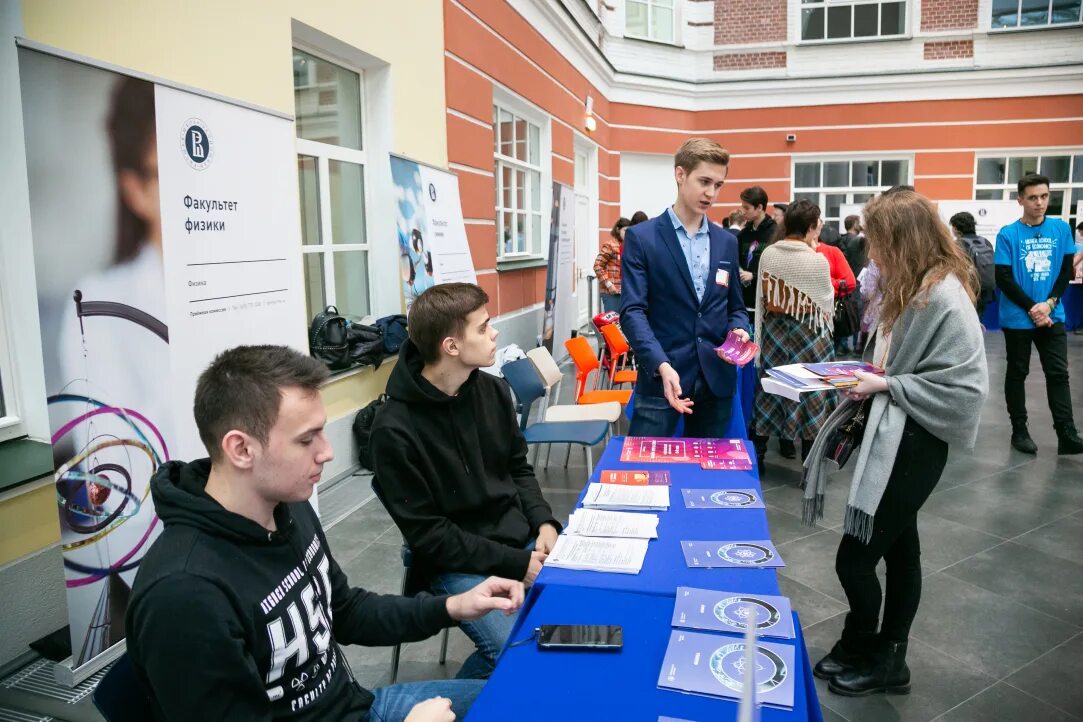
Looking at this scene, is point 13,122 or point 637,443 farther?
point 637,443

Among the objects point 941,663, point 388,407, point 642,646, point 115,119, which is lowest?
point 941,663

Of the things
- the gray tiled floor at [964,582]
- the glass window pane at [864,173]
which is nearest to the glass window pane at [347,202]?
the gray tiled floor at [964,582]

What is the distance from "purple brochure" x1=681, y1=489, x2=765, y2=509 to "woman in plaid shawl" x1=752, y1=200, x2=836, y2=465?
7.95 ft

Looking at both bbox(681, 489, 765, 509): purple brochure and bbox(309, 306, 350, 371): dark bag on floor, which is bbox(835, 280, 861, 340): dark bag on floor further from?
bbox(681, 489, 765, 509): purple brochure

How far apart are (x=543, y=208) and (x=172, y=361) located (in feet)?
20.9

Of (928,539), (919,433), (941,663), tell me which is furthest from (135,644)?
(928,539)

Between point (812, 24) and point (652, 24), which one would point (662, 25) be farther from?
point (812, 24)

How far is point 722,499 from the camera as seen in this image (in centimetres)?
197

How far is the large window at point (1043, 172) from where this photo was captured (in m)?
11.7

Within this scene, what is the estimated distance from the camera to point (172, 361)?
237cm

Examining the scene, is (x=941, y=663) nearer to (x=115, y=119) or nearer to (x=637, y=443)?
(x=637, y=443)

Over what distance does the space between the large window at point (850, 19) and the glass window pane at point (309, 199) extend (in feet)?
36.1

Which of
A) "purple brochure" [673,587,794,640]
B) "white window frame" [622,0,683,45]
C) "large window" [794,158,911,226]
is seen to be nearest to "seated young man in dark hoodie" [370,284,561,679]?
"purple brochure" [673,587,794,640]

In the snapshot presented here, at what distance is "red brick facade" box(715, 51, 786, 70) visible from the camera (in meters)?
12.6
